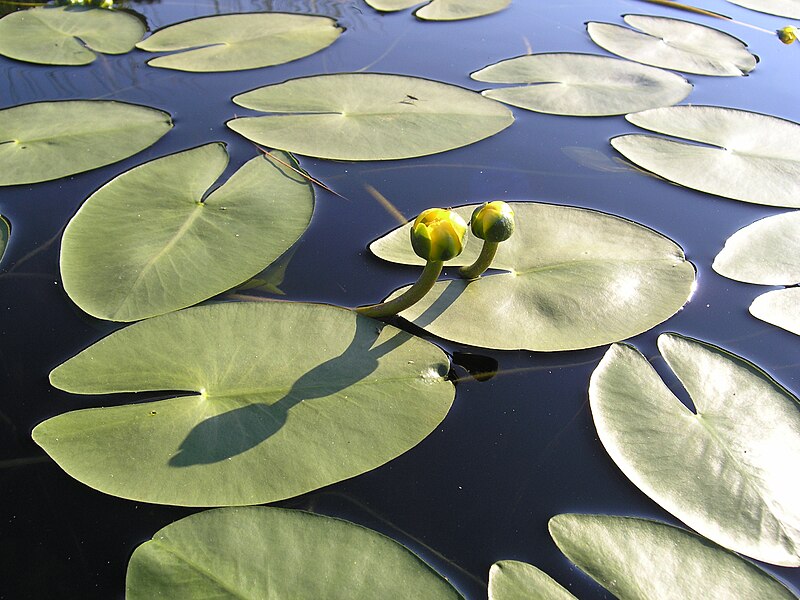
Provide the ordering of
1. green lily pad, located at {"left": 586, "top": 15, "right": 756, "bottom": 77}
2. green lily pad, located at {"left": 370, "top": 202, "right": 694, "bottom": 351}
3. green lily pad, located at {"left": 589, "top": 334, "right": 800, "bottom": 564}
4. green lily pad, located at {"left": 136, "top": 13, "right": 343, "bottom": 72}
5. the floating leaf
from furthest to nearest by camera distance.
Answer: green lily pad, located at {"left": 586, "top": 15, "right": 756, "bottom": 77}
green lily pad, located at {"left": 136, "top": 13, "right": 343, "bottom": 72}
the floating leaf
green lily pad, located at {"left": 370, "top": 202, "right": 694, "bottom": 351}
green lily pad, located at {"left": 589, "top": 334, "right": 800, "bottom": 564}

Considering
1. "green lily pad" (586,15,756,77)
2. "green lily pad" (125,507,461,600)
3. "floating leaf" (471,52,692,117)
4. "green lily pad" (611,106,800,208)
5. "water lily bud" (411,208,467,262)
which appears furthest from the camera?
"green lily pad" (586,15,756,77)

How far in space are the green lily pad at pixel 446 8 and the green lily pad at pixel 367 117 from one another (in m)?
0.74

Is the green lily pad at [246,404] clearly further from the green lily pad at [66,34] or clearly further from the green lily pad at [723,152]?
the green lily pad at [66,34]

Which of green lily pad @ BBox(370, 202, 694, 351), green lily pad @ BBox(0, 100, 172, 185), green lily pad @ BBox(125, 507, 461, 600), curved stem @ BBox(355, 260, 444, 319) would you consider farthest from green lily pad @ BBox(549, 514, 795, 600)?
green lily pad @ BBox(0, 100, 172, 185)

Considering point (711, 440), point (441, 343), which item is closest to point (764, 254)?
point (711, 440)

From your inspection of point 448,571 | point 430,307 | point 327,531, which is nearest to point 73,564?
point 327,531

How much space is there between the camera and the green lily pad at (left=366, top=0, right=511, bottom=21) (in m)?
2.80

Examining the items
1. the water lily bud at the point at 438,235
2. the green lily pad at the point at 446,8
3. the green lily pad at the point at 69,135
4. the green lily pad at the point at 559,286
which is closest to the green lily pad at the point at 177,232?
the green lily pad at the point at 69,135

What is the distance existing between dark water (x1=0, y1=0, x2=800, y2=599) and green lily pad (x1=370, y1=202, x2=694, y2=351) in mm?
44

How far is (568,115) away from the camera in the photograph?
2.15 meters

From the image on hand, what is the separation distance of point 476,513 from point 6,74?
2112mm

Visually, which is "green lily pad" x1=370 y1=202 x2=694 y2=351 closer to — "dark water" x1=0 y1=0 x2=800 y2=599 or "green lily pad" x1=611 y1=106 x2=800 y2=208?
"dark water" x1=0 y1=0 x2=800 y2=599

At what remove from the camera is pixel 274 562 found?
927 millimetres

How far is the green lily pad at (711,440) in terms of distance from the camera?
1.03 m
